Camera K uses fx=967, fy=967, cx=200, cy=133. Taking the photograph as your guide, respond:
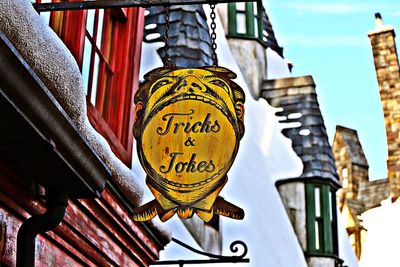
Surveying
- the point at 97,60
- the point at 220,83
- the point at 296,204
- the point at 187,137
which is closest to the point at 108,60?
the point at 97,60

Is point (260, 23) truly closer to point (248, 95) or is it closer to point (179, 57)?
point (248, 95)

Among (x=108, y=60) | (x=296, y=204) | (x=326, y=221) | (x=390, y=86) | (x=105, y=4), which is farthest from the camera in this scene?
(x=390, y=86)

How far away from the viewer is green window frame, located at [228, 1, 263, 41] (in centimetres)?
2009

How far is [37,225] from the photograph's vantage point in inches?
219

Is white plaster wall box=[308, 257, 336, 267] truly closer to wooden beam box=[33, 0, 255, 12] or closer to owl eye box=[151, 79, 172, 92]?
owl eye box=[151, 79, 172, 92]

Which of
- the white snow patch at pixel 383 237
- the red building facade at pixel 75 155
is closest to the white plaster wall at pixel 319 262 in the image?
the red building facade at pixel 75 155

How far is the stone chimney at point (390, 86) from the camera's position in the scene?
33844 millimetres

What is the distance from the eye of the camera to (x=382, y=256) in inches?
1340

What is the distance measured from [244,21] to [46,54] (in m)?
15.0

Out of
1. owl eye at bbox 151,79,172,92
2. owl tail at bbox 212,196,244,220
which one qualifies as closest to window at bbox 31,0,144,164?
owl eye at bbox 151,79,172,92

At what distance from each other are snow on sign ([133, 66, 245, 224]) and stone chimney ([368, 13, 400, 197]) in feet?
92.7

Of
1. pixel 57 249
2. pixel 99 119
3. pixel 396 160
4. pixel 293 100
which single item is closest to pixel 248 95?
pixel 293 100

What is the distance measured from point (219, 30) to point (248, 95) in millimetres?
1471

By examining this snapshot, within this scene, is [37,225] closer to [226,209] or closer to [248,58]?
[226,209]
